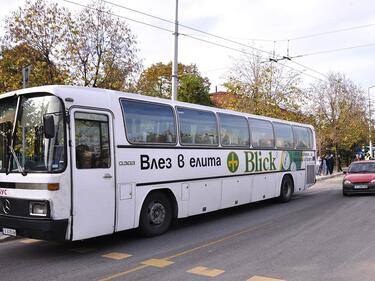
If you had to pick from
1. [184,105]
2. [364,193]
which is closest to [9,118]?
[184,105]

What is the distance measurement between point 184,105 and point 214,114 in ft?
4.36

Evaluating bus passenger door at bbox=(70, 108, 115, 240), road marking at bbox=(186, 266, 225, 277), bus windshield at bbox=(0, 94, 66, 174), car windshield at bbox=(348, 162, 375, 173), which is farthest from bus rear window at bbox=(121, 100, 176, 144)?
car windshield at bbox=(348, 162, 375, 173)

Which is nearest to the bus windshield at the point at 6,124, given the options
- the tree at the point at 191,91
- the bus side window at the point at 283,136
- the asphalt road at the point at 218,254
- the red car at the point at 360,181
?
the asphalt road at the point at 218,254

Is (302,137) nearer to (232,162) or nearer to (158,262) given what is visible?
(232,162)

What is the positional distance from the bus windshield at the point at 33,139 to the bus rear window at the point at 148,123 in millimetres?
1514

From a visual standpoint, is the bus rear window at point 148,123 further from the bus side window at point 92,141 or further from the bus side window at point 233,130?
the bus side window at point 233,130

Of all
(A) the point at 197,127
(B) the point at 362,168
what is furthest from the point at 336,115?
(A) the point at 197,127

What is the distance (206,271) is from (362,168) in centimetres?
1275

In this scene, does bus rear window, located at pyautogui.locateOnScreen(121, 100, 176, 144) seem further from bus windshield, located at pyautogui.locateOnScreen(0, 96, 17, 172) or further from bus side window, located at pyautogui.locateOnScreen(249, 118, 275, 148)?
bus side window, located at pyautogui.locateOnScreen(249, 118, 275, 148)

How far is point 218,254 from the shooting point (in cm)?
733

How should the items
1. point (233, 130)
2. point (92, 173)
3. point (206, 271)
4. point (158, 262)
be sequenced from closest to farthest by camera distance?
point (206, 271) < point (158, 262) < point (92, 173) < point (233, 130)

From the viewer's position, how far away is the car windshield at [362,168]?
1681 cm

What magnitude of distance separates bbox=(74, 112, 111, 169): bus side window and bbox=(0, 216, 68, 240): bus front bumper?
1006 millimetres

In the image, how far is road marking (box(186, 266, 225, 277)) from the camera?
6.16 m
